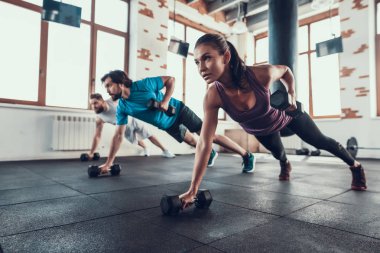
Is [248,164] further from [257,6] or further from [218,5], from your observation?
[218,5]

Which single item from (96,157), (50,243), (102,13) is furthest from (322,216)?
(102,13)

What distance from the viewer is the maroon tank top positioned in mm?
1374

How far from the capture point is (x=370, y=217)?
1188 mm

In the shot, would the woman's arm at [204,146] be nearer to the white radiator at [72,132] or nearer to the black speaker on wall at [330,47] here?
the white radiator at [72,132]

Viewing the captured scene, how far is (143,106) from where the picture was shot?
2.38 m

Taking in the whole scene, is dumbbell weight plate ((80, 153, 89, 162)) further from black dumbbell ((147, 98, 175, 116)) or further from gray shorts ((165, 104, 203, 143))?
black dumbbell ((147, 98, 175, 116))

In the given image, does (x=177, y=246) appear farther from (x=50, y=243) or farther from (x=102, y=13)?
(x=102, y=13)

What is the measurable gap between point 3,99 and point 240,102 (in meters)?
3.75

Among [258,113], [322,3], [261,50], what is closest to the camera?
[258,113]

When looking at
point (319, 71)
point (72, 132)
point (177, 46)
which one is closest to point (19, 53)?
point (72, 132)

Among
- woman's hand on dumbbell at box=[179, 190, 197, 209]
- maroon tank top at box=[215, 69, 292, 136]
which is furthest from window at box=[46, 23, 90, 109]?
woman's hand on dumbbell at box=[179, 190, 197, 209]

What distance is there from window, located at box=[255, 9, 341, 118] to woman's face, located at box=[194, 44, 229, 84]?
4.84 metres

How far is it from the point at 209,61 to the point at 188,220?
0.70 m

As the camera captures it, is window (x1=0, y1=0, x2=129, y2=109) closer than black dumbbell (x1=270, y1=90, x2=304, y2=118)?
No
